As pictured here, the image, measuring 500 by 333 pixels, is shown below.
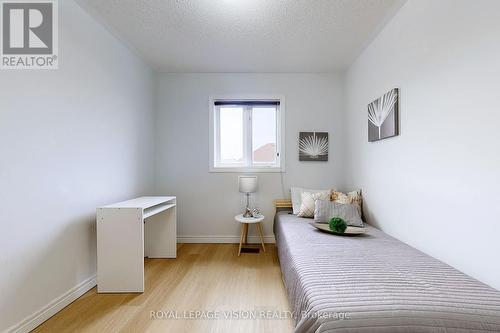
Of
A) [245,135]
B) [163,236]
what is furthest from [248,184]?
[163,236]

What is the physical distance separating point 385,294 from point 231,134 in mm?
2879

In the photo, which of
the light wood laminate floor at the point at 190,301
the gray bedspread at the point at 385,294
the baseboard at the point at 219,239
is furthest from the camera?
the baseboard at the point at 219,239

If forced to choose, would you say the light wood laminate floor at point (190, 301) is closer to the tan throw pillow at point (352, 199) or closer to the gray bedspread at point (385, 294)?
the gray bedspread at point (385, 294)

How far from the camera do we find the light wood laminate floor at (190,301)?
1.66 m

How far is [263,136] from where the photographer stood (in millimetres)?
3604

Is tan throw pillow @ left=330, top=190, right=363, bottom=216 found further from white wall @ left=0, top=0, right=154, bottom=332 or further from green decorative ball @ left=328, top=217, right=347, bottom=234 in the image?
white wall @ left=0, top=0, right=154, bottom=332

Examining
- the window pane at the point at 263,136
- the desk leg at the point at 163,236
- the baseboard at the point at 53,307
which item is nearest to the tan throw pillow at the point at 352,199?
A: the window pane at the point at 263,136

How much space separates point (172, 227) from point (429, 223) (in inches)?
102

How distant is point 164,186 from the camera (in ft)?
11.6

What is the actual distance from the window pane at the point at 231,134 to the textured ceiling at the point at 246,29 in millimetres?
681

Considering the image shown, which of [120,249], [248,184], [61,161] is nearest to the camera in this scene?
[61,161]

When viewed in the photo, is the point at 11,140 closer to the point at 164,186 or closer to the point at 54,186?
the point at 54,186

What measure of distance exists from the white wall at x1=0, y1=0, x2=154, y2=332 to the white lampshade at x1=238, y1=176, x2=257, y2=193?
1.43m

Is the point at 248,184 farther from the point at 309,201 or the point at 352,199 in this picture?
the point at 352,199
